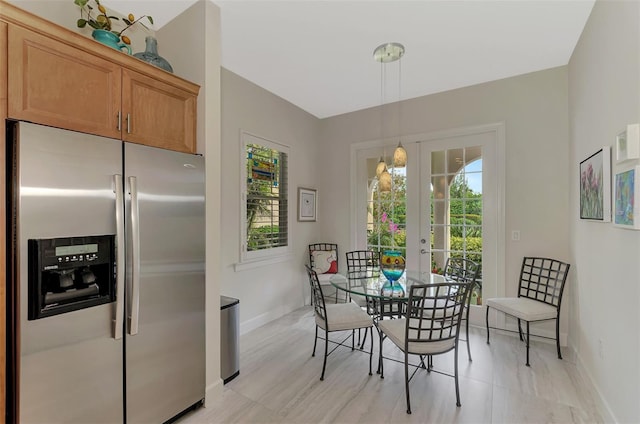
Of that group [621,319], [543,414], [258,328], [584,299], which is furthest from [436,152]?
[258,328]

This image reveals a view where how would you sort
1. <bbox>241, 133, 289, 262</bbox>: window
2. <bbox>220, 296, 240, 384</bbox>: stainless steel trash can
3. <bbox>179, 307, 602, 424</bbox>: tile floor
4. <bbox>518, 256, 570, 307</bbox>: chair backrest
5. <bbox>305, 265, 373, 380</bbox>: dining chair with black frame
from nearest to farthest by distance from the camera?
<bbox>179, 307, 602, 424</bbox>: tile floor
<bbox>220, 296, 240, 384</bbox>: stainless steel trash can
<bbox>305, 265, 373, 380</bbox>: dining chair with black frame
<bbox>518, 256, 570, 307</bbox>: chair backrest
<bbox>241, 133, 289, 262</bbox>: window

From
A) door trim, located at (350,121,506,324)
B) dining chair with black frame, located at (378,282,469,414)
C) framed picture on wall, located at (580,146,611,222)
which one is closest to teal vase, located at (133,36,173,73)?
dining chair with black frame, located at (378,282,469,414)

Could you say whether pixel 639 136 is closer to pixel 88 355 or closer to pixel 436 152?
pixel 436 152

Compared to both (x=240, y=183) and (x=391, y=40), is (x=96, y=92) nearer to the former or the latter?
(x=240, y=183)

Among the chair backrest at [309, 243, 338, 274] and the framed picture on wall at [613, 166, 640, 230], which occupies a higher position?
the framed picture on wall at [613, 166, 640, 230]

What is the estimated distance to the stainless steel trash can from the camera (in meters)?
2.36

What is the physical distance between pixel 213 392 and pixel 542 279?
331 centimetres

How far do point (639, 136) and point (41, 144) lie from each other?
2895 mm

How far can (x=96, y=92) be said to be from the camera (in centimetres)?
163

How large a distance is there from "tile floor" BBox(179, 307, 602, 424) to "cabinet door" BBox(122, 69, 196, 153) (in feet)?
6.01

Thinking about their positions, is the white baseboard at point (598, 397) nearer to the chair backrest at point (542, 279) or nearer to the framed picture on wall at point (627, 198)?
the chair backrest at point (542, 279)

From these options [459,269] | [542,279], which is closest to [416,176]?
[459,269]

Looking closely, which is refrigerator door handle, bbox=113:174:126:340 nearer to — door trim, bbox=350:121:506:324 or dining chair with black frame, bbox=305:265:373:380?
dining chair with black frame, bbox=305:265:373:380

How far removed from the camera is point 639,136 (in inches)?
60.4
